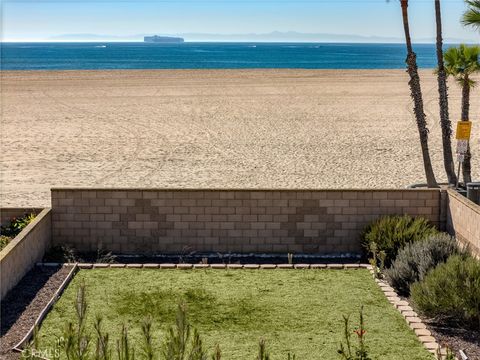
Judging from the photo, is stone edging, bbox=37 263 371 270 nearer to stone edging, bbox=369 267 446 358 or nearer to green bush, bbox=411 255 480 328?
stone edging, bbox=369 267 446 358

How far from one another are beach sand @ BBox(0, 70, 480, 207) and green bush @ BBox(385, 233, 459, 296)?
24.7ft

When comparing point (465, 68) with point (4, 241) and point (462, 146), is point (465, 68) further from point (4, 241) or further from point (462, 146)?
point (4, 241)

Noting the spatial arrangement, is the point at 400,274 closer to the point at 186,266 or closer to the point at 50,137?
the point at 186,266

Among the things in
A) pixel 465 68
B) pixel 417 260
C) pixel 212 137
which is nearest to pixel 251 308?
pixel 417 260

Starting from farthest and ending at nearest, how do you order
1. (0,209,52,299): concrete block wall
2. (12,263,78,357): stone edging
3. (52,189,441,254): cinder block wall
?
1. (52,189,441,254): cinder block wall
2. (0,209,52,299): concrete block wall
3. (12,263,78,357): stone edging

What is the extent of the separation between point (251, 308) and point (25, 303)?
2.74 meters

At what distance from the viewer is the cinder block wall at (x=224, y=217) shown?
11953 mm

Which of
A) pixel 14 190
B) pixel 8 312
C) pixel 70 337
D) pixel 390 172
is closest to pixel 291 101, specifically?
pixel 390 172

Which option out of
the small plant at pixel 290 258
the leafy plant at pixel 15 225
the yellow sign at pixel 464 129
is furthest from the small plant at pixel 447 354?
the yellow sign at pixel 464 129

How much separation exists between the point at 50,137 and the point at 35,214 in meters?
14.3

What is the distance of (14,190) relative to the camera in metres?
17.6

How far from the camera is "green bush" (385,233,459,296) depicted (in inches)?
388

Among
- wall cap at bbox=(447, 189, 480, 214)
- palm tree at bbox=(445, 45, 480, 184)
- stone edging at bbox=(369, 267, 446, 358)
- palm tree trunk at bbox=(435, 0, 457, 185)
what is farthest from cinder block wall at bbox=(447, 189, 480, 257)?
palm tree at bbox=(445, 45, 480, 184)

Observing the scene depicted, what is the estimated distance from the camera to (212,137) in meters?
26.0
